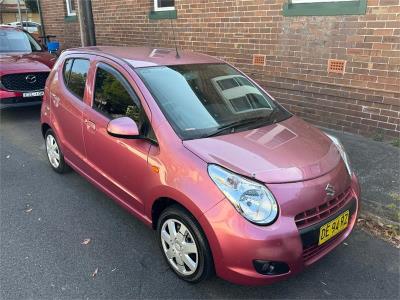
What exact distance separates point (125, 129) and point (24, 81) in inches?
210

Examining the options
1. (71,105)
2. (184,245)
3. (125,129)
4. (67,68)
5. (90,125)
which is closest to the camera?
(184,245)

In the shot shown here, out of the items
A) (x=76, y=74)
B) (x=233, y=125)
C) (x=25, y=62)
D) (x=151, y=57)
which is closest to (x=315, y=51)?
(x=151, y=57)

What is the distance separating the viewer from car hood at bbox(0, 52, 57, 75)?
715cm

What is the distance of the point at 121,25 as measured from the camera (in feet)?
31.8

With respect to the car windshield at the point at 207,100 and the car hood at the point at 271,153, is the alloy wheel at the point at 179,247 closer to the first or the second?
the car hood at the point at 271,153

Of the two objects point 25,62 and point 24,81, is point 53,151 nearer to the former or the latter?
point 24,81

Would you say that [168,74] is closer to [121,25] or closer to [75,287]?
[75,287]

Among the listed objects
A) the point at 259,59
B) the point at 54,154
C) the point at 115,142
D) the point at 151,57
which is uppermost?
the point at 151,57

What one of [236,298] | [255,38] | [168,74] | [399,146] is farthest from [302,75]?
[236,298]

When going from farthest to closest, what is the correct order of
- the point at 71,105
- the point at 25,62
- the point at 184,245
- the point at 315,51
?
the point at 25,62 → the point at 315,51 → the point at 71,105 → the point at 184,245

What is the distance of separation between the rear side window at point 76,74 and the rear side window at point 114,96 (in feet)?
1.03

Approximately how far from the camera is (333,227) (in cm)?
260

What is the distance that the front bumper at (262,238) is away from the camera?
90.9 inches

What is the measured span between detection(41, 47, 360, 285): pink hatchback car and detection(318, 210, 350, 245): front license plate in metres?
0.01
